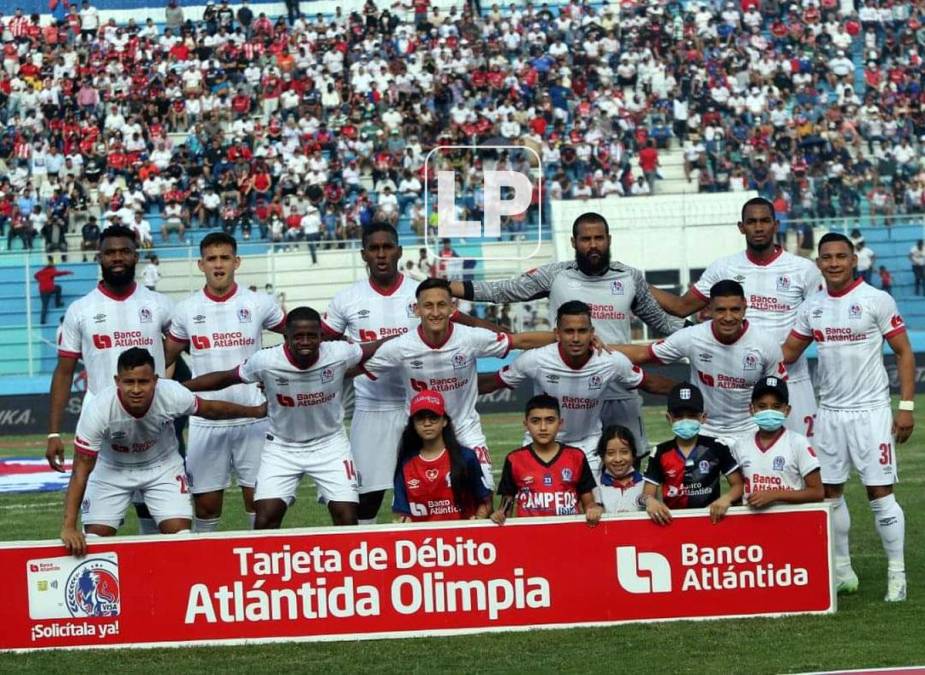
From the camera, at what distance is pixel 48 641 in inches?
342

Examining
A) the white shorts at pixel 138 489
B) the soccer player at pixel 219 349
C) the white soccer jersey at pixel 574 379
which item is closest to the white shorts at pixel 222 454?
the soccer player at pixel 219 349

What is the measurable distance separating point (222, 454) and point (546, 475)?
7.84 feet

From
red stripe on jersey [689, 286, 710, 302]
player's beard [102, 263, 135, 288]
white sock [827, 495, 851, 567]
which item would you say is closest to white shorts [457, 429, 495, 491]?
red stripe on jersey [689, 286, 710, 302]

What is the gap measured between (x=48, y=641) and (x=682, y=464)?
12.4ft

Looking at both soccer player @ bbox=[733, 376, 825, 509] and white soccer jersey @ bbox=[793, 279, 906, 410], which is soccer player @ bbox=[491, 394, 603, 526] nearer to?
soccer player @ bbox=[733, 376, 825, 509]

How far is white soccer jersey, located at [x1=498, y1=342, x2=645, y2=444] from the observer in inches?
384

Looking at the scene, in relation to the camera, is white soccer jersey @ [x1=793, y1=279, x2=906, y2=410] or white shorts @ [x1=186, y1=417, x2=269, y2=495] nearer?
white soccer jersey @ [x1=793, y1=279, x2=906, y2=410]

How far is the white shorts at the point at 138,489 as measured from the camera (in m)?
9.54

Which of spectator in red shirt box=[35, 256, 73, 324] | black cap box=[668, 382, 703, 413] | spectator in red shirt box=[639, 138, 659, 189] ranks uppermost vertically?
spectator in red shirt box=[639, 138, 659, 189]

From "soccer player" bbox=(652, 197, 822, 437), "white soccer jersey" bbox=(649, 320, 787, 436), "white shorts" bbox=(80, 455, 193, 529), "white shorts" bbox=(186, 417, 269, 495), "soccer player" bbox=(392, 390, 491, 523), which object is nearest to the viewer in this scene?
"soccer player" bbox=(392, 390, 491, 523)

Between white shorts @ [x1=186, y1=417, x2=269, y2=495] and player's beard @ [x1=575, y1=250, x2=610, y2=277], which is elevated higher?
player's beard @ [x1=575, y1=250, x2=610, y2=277]

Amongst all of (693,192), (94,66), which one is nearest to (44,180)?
(94,66)

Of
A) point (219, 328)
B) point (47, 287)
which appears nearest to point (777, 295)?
point (219, 328)

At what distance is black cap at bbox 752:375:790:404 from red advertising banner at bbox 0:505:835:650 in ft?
2.67
